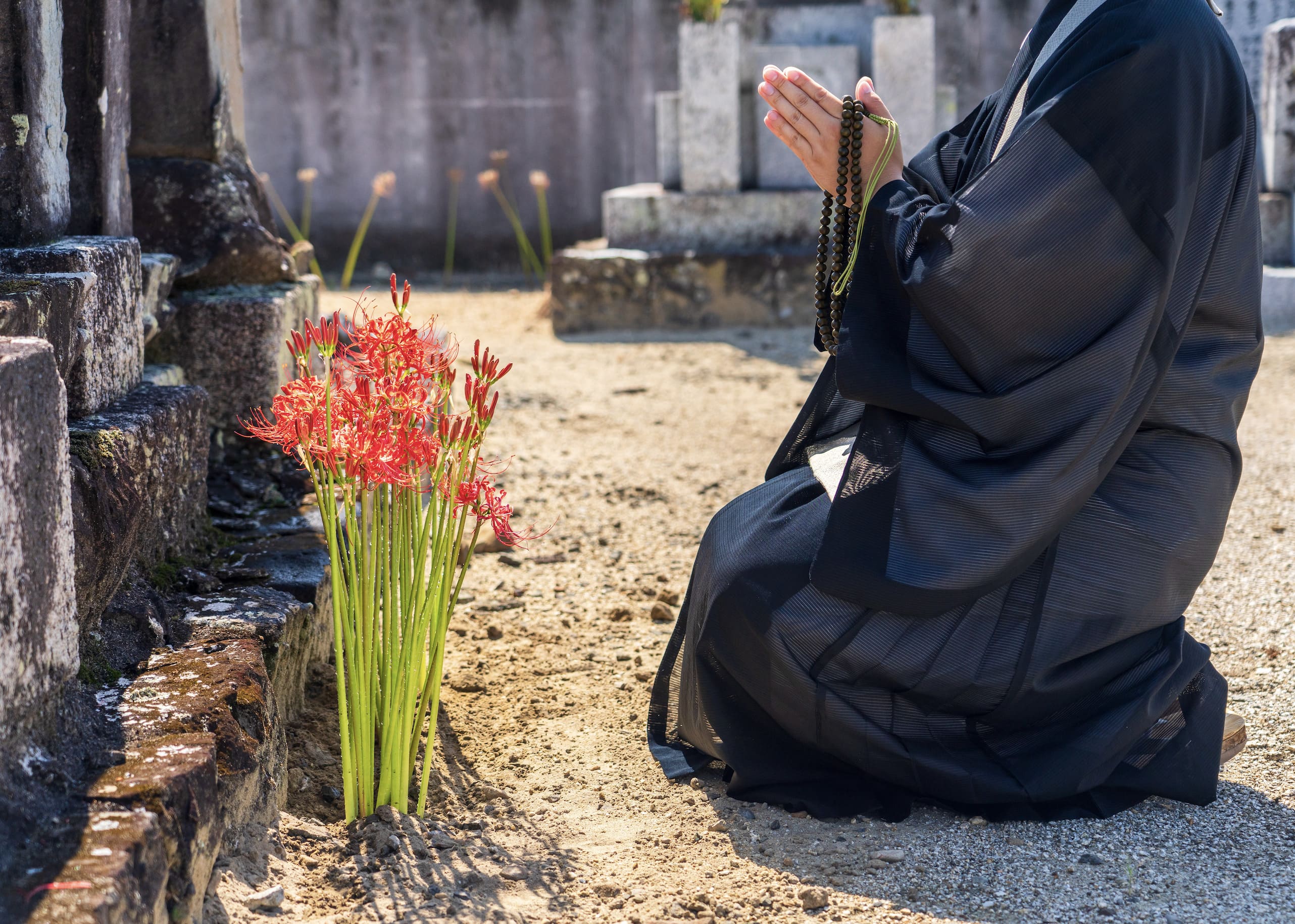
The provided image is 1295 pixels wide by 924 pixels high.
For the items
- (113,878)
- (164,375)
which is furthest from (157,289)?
(113,878)

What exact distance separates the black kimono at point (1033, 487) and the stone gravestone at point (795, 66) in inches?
181

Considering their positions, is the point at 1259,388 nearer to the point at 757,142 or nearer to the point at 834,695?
the point at 757,142

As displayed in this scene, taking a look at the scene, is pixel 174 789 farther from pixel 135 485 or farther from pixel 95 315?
pixel 95 315

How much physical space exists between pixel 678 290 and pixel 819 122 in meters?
4.36

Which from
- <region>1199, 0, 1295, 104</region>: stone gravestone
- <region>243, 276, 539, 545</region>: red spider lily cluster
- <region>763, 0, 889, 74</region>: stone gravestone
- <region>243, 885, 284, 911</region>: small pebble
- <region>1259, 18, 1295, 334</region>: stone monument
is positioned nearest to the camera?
<region>243, 885, 284, 911</region>: small pebble

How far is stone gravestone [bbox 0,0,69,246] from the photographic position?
2127mm

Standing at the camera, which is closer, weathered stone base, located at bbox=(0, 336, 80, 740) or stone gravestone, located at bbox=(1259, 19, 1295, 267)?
weathered stone base, located at bbox=(0, 336, 80, 740)

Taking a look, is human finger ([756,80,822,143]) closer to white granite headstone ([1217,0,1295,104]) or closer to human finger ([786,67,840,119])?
human finger ([786,67,840,119])

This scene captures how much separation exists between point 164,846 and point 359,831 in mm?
470

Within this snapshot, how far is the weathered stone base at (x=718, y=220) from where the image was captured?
6422 millimetres

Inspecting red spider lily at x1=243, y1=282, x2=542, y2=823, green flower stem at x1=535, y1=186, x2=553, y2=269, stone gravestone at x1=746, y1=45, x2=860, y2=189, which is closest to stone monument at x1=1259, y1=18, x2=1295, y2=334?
stone gravestone at x1=746, y1=45, x2=860, y2=189

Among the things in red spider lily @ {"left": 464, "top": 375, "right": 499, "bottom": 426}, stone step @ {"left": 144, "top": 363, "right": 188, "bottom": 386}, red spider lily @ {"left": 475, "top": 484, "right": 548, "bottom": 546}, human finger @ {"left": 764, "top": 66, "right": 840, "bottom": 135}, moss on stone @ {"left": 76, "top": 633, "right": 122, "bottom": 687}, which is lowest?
moss on stone @ {"left": 76, "top": 633, "right": 122, "bottom": 687}

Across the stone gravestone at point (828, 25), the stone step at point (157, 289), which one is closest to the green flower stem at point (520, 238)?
the stone gravestone at point (828, 25)

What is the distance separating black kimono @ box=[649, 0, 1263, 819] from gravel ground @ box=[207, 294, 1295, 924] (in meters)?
0.10
